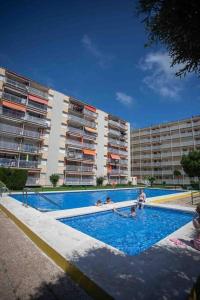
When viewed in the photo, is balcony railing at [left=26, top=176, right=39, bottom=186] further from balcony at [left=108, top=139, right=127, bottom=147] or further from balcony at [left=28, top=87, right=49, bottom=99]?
balcony at [left=108, top=139, right=127, bottom=147]

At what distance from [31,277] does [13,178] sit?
23.5m

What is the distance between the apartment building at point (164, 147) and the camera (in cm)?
5759

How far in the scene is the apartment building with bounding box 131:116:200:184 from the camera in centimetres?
5759

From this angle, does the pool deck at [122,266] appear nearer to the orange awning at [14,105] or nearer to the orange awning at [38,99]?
the orange awning at [14,105]

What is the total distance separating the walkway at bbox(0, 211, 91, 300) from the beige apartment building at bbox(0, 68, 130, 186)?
26728 millimetres

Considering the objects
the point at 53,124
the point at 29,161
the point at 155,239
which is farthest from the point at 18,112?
the point at 155,239

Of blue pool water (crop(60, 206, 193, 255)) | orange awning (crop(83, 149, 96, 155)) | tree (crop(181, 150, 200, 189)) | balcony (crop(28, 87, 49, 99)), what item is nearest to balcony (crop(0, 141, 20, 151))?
balcony (crop(28, 87, 49, 99))

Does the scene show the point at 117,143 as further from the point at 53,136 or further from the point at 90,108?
the point at 53,136

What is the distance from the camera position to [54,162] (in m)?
36.5

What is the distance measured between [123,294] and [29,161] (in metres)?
31.5

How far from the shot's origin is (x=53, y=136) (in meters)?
37.1

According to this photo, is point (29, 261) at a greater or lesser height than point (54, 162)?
lesser

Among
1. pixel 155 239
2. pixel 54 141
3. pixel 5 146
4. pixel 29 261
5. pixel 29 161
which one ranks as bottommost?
pixel 155 239

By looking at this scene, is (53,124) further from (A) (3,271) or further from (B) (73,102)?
(A) (3,271)
